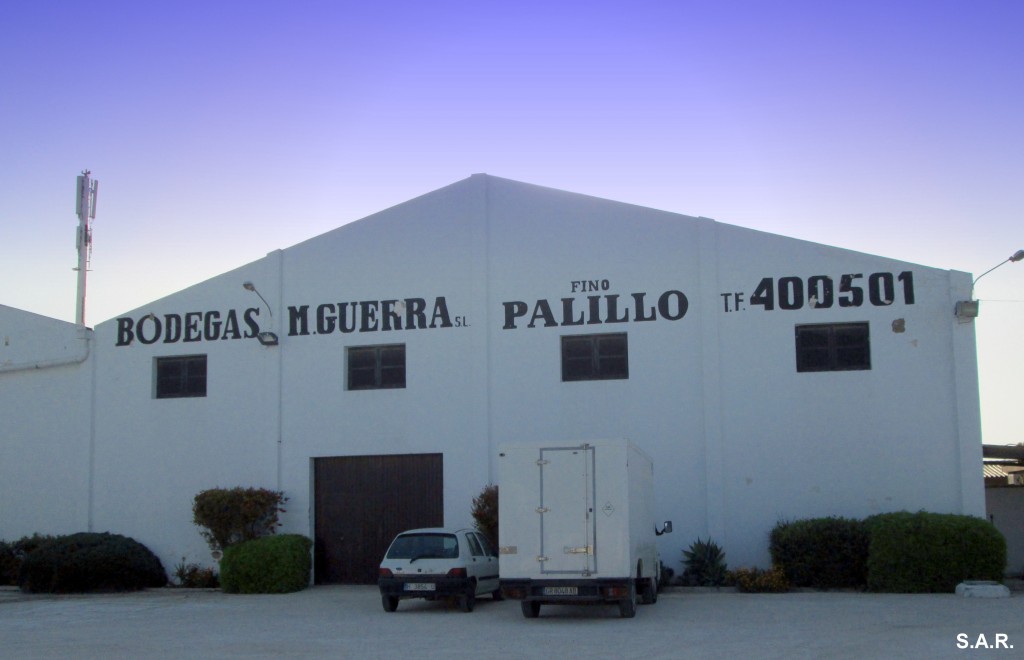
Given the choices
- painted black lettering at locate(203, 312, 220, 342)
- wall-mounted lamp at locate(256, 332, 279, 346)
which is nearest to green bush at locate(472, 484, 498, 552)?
wall-mounted lamp at locate(256, 332, 279, 346)

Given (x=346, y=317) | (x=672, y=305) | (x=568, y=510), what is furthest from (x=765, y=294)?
(x=346, y=317)

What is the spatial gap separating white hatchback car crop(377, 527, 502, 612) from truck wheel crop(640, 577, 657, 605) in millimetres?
2835

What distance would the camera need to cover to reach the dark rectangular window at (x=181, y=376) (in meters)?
24.9

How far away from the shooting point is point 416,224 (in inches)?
937

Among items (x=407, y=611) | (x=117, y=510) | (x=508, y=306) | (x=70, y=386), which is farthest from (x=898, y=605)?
(x=70, y=386)

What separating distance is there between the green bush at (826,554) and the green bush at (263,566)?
994cm

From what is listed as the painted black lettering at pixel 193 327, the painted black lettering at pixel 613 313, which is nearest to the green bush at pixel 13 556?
the painted black lettering at pixel 193 327

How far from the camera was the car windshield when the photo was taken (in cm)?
1784

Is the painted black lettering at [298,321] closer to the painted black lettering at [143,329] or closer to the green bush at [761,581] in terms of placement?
the painted black lettering at [143,329]

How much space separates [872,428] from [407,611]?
9.83 m

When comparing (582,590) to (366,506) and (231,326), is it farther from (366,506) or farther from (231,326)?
(231,326)

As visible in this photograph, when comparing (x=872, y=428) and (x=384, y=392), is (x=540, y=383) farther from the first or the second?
(x=872, y=428)

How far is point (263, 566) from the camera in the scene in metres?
21.9

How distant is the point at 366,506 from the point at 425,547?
580 centimetres
